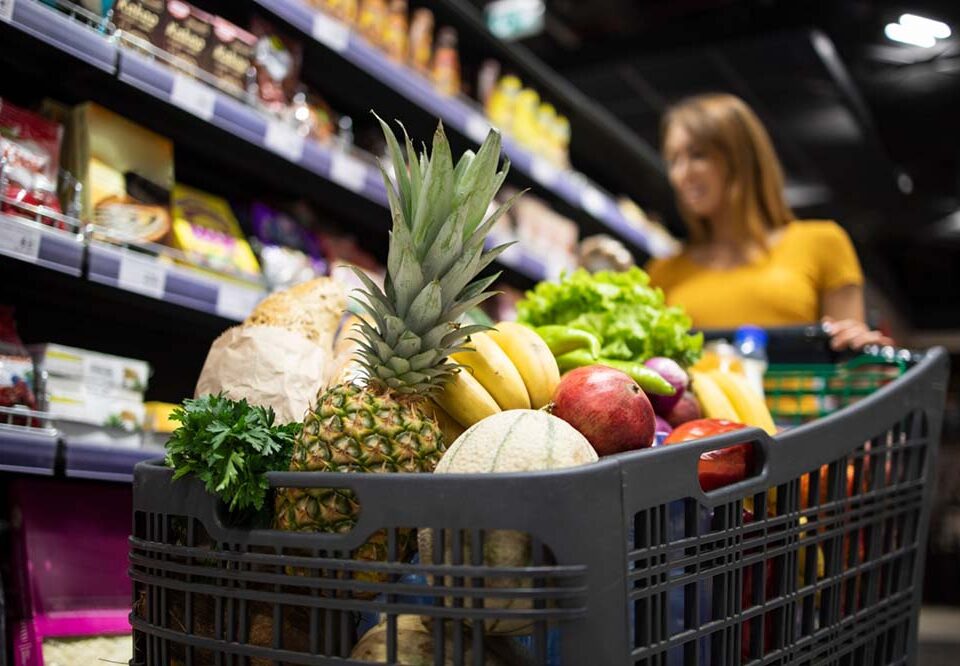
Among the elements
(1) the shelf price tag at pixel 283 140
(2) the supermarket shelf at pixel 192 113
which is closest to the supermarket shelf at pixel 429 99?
(2) the supermarket shelf at pixel 192 113

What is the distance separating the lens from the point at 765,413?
66.6 inches

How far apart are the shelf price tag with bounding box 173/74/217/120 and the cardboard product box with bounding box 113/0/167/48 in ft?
0.39

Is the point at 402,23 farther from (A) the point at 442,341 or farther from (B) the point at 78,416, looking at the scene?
(A) the point at 442,341

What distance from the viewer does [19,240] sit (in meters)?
1.78

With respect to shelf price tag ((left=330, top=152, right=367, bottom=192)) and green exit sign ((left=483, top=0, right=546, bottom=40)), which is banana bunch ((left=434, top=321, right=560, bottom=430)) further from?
green exit sign ((left=483, top=0, right=546, bottom=40))

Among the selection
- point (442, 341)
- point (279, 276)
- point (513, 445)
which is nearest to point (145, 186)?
point (279, 276)

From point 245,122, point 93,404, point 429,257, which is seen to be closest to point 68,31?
point 245,122

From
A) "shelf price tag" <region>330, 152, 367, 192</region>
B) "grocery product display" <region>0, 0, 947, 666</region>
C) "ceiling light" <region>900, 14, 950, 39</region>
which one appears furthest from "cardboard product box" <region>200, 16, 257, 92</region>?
"ceiling light" <region>900, 14, 950, 39</region>

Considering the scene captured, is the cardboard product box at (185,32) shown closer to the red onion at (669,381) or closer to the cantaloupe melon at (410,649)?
the red onion at (669,381)

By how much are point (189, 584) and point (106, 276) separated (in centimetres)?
117

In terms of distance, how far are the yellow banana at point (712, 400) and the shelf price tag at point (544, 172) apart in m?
2.12

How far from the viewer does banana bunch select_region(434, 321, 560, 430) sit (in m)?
1.24

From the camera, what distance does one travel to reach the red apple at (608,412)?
3.96 feet

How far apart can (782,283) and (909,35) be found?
565 cm
